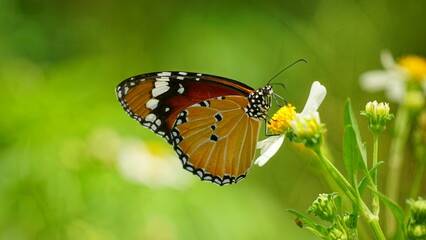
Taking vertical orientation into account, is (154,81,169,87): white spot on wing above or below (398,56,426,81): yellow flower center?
below

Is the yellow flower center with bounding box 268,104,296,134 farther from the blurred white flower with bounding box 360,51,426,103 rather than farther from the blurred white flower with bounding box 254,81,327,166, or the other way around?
the blurred white flower with bounding box 360,51,426,103

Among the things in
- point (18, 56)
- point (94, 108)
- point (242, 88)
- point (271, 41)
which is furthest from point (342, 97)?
point (18, 56)

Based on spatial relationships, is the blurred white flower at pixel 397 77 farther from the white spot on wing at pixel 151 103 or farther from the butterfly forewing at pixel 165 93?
the white spot on wing at pixel 151 103

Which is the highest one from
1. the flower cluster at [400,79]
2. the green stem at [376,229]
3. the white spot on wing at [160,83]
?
the flower cluster at [400,79]

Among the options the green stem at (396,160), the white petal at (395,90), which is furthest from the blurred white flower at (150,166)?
the green stem at (396,160)

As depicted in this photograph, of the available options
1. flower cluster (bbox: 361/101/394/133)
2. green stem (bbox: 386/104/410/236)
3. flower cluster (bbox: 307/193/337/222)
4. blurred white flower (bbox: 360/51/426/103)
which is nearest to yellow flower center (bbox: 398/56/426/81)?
blurred white flower (bbox: 360/51/426/103)

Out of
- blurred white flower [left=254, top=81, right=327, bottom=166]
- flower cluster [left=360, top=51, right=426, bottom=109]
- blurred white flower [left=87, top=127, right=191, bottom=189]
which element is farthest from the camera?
blurred white flower [left=87, top=127, right=191, bottom=189]

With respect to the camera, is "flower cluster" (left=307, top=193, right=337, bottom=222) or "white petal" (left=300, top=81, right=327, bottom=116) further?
"white petal" (left=300, top=81, right=327, bottom=116)
